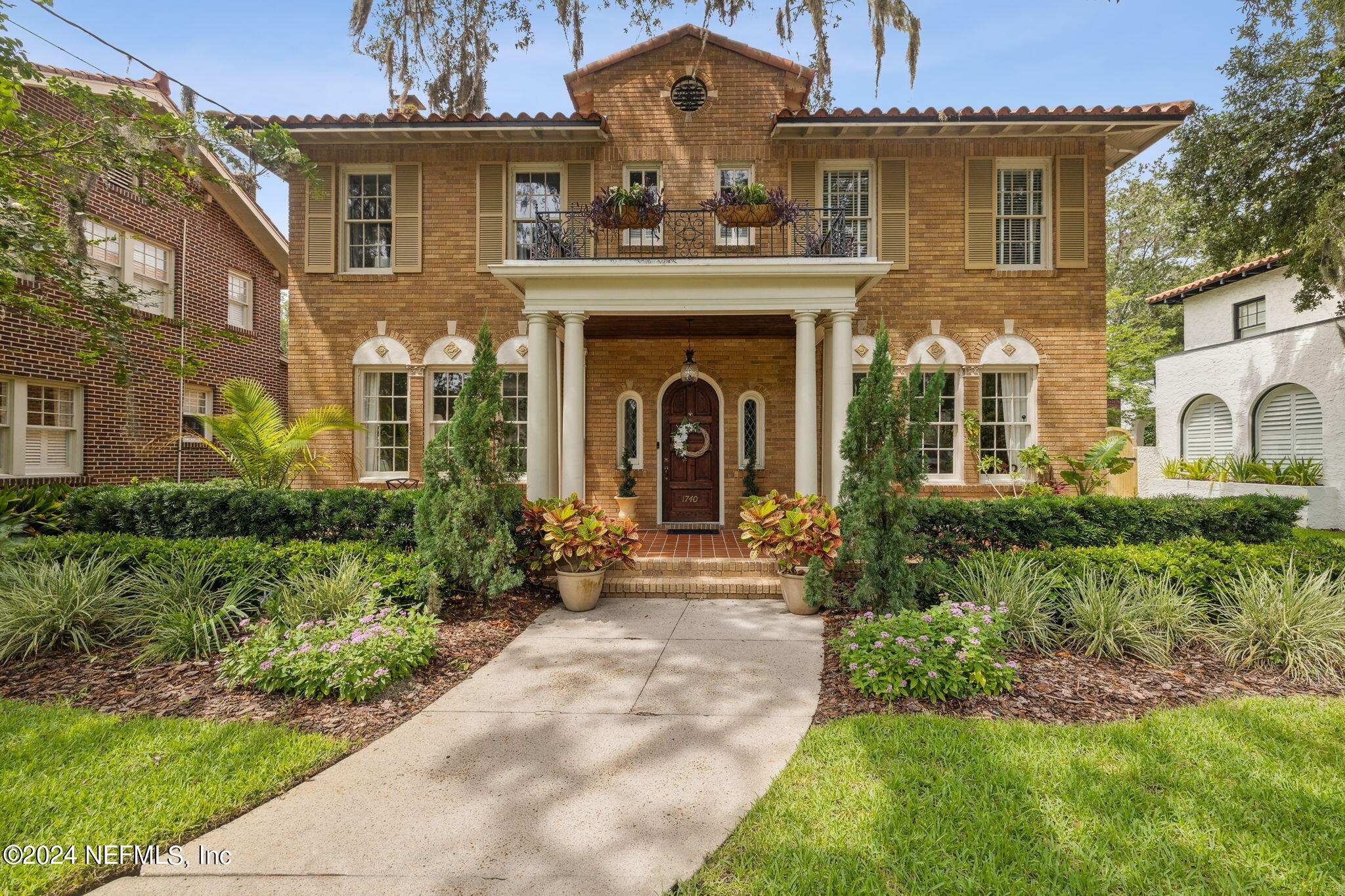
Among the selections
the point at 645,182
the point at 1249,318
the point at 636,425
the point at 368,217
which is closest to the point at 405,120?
the point at 368,217

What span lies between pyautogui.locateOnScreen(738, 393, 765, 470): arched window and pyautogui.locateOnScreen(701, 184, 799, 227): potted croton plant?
2843mm

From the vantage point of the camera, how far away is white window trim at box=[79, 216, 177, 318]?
10672 millimetres

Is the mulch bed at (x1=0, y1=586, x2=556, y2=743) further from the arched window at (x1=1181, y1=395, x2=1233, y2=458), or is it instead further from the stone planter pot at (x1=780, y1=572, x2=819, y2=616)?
the arched window at (x1=1181, y1=395, x2=1233, y2=458)

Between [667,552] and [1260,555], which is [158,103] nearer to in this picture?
[667,552]

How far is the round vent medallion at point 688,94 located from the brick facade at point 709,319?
0.38 feet

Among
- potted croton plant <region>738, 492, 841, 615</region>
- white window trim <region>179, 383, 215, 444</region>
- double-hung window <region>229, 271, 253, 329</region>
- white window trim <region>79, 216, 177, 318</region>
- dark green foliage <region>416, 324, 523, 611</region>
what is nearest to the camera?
dark green foliage <region>416, 324, 523, 611</region>

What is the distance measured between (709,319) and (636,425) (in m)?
2.18

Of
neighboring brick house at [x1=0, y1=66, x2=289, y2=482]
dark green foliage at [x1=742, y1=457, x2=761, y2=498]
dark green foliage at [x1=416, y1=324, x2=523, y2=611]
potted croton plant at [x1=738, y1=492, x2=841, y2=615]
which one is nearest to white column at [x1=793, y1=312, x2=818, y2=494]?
potted croton plant at [x1=738, y1=492, x2=841, y2=615]

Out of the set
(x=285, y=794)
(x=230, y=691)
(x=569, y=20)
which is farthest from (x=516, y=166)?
(x=285, y=794)

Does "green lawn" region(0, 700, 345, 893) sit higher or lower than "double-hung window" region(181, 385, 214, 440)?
lower

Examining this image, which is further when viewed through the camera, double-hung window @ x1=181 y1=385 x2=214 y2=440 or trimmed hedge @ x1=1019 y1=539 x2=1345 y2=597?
double-hung window @ x1=181 y1=385 x2=214 y2=440

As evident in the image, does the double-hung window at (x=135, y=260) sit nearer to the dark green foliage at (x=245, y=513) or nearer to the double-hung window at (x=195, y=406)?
the double-hung window at (x=195, y=406)

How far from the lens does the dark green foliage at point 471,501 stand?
5.54m

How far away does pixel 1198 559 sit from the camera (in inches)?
204
